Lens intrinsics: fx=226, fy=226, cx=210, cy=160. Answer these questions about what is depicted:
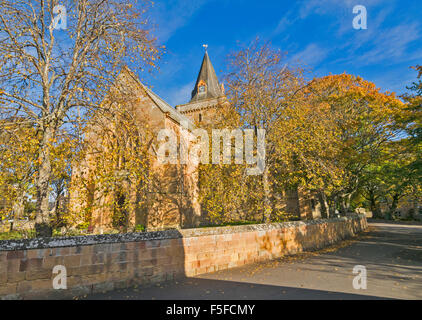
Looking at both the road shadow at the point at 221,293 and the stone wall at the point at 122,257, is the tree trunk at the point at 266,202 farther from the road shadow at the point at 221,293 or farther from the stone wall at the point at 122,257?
the road shadow at the point at 221,293

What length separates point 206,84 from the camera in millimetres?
33125

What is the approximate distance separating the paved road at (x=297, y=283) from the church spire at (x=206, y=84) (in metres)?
27.6

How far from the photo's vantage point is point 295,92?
1150 centimetres

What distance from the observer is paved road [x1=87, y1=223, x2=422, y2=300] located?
4832 mm

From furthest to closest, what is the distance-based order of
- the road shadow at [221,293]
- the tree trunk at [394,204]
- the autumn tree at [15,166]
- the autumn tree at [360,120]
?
the tree trunk at [394,204] < the autumn tree at [360,120] < the autumn tree at [15,166] < the road shadow at [221,293]

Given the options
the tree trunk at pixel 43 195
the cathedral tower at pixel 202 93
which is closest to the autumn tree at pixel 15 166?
the tree trunk at pixel 43 195

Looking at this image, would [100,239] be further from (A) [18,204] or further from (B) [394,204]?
(B) [394,204]

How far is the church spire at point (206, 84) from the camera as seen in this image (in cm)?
3279

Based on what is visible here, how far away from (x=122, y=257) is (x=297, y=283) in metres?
4.29

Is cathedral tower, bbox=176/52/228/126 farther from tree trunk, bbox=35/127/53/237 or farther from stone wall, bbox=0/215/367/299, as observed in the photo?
tree trunk, bbox=35/127/53/237

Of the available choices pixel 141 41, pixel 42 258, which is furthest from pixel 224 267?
pixel 141 41

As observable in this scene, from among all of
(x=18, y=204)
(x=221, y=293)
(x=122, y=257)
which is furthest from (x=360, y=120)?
(x=18, y=204)
